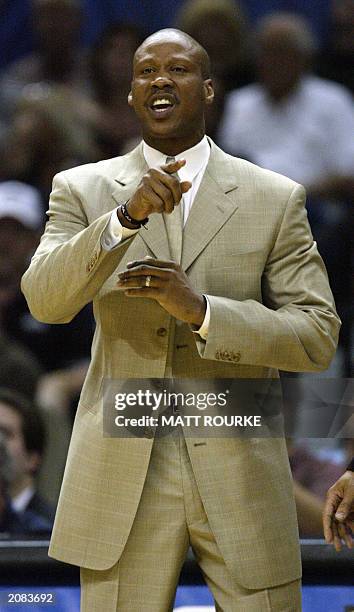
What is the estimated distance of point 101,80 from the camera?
452 cm

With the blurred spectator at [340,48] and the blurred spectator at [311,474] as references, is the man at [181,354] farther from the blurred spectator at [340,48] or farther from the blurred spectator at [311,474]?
the blurred spectator at [340,48]

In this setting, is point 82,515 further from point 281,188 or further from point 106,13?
point 106,13

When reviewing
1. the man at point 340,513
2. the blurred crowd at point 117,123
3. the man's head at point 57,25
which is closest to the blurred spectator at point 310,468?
the blurred crowd at point 117,123

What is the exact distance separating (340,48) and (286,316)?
249cm

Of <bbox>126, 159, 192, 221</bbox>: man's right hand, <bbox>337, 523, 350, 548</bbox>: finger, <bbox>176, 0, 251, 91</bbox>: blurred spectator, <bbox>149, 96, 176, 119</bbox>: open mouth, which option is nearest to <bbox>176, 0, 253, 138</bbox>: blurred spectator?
<bbox>176, 0, 251, 91</bbox>: blurred spectator

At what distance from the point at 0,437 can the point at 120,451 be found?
1.51 m

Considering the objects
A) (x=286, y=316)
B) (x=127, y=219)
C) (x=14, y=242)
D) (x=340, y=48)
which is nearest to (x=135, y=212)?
(x=127, y=219)

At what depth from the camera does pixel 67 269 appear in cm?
219

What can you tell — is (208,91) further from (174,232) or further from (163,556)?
(163,556)

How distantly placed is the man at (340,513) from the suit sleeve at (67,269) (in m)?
0.63

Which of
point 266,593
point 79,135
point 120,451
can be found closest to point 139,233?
point 120,451

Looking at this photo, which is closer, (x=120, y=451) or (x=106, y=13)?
(x=120, y=451)

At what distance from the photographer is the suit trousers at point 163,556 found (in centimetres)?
226

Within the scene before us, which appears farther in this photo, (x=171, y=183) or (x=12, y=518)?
(x=12, y=518)
